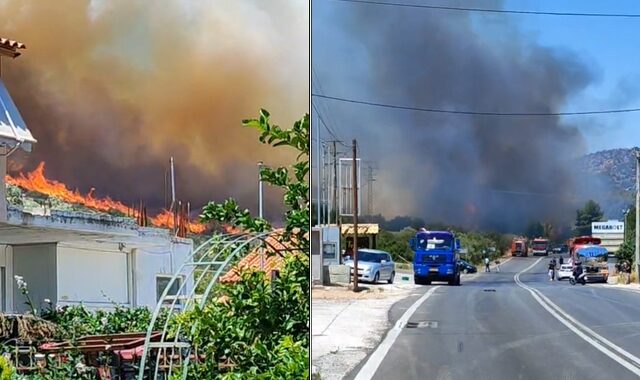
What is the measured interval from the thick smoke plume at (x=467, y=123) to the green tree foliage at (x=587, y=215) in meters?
0.03

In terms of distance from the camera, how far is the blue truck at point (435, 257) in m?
2.42

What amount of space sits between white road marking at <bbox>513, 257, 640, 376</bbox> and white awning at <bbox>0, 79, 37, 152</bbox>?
3573mm

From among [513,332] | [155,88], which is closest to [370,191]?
[513,332]

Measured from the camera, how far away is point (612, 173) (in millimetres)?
2348

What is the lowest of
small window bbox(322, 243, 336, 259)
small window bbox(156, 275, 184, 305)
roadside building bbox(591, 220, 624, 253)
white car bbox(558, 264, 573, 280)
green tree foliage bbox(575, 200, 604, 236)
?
small window bbox(156, 275, 184, 305)

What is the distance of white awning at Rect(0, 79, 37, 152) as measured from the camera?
514 cm

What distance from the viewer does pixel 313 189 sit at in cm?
264

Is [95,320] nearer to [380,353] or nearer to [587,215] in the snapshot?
[380,353]

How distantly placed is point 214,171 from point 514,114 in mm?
2566

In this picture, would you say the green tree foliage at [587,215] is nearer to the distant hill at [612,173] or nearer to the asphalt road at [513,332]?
the distant hill at [612,173]

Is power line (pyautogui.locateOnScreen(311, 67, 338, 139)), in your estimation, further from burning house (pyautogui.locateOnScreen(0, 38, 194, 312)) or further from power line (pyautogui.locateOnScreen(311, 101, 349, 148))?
burning house (pyautogui.locateOnScreen(0, 38, 194, 312))

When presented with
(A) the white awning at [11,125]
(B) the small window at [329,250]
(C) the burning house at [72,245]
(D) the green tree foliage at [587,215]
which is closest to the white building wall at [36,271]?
(C) the burning house at [72,245]

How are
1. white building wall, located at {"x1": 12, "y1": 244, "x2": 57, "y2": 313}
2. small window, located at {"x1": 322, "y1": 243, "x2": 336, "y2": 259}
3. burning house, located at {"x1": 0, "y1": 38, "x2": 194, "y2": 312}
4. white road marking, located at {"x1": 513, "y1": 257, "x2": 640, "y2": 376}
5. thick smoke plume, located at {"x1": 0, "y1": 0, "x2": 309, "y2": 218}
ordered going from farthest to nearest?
white building wall, located at {"x1": 12, "y1": 244, "x2": 57, "y2": 313}, burning house, located at {"x1": 0, "y1": 38, "x2": 194, "y2": 312}, thick smoke plume, located at {"x1": 0, "y1": 0, "x2": 309, "y2": 218}, small window, located at {"x1": 322, "y1": 243, "x2": 336, "y2": 259}, white road marking, located at {"x1": 513, "y1": 257, "x2": 640, "y2": 376}

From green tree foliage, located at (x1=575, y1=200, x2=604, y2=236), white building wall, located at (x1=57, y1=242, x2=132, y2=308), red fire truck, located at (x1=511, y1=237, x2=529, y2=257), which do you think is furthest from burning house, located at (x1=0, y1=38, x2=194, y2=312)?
green tree foliage, located at (x1=575, y1=200, x2=604, y2=236)
